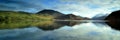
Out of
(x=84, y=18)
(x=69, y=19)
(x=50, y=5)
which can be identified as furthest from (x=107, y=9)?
(x=50, y=5)

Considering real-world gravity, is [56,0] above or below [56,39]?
above

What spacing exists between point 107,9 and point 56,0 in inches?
68.3

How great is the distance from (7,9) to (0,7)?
0.90 feet

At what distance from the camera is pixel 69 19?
8.07 metres

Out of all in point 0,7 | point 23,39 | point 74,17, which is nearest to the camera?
point 23,39

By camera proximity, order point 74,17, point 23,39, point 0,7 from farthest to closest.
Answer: point 74,17 → point 0,7 → point 23,39

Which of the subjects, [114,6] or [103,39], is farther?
[114,6]

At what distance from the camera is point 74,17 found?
804 centimetres

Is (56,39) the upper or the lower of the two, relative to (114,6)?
lower

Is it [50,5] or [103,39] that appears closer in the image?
[103,39]

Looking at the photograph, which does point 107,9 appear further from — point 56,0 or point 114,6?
point 56,0

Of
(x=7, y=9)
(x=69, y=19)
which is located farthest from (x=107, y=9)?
(x=7, y=9)

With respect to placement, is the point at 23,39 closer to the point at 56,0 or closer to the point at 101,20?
the point at 56,0

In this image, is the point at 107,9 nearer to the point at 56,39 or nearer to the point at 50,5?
the point at 50,5
